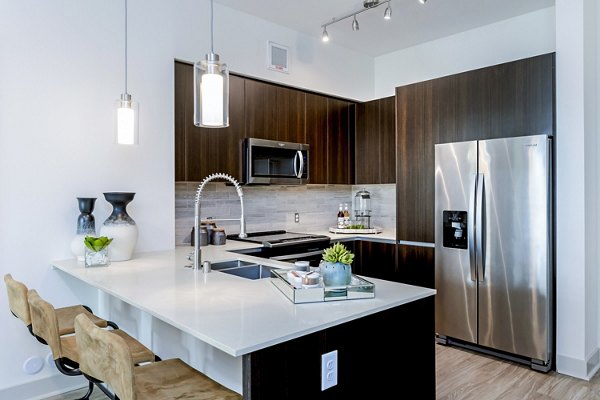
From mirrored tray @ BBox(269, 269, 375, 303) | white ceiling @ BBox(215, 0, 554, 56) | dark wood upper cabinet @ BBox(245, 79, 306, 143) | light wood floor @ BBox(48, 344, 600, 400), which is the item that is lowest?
light wood floor @ BBox(48, 344, 600, 400)

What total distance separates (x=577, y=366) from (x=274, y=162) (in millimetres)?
2741

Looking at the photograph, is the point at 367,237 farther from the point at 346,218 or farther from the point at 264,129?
the point at 264,129

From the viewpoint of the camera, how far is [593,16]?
313 cm

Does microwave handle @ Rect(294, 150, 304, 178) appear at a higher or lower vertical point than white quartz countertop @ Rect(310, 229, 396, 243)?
higher

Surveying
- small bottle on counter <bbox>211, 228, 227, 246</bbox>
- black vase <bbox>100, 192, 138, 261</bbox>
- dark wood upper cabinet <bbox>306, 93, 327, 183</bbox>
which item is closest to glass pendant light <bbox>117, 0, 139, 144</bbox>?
black vase <bbox>100, 192, 138, 261</bbox>

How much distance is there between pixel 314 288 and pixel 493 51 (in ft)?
11.1

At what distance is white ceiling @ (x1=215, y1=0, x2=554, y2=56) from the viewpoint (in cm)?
351

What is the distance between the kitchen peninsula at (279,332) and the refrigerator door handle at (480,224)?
152 cm

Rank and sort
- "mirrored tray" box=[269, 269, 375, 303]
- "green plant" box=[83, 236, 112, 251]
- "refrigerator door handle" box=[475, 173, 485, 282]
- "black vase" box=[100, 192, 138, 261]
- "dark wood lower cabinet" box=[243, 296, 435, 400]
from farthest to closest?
"refrigerator door handle" box=[475, 173, 485, 282], "black vase" box=[100, 192, 138, 261], "green plant" box=[83, 236, 112, 251], "mirrored tray" box=[269, 269, 375, 303], "dark wood lower cabinet" box=[243, 296, 435, 400]

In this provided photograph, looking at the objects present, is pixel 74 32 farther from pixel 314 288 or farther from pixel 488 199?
pixel 488 199

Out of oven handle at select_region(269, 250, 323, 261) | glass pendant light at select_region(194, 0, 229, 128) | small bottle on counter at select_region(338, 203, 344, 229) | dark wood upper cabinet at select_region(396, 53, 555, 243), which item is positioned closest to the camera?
glass pendant light at select_region(194, 0, 229, 128)

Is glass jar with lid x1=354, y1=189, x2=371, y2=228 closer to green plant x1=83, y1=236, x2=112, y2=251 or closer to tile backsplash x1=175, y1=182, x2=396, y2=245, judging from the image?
tile backsplash x1=175, y1=182, x2=396, y2=245

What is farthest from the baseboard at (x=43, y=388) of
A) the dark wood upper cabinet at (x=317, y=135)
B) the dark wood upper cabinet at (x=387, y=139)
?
the dark wood upper cabinet at (x=387, y=139)

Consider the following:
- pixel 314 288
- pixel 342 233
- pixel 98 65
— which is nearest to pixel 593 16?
pixel 342 233
